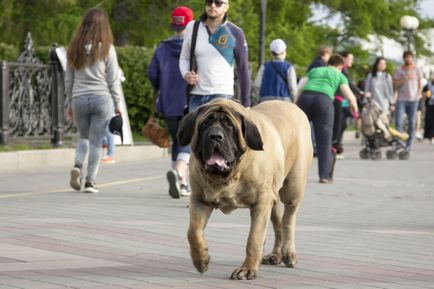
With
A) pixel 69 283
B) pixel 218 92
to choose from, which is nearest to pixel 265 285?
pixel 69 283

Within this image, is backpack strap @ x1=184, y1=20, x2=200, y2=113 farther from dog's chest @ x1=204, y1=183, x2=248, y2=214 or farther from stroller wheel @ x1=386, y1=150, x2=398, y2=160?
stroller wheel @ x1=386, y1=150, x2=398, y2=160

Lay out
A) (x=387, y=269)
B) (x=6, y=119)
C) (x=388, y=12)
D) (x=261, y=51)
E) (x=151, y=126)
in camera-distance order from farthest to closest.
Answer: (x=388, y=12)
(x=261, y=51)
(x=6, y=119)
(x=151, y=126)
(x=387, y=269)

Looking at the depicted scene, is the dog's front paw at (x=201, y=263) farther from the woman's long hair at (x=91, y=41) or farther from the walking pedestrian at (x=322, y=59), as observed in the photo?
the walking pedestrian at (x=322, y=59)

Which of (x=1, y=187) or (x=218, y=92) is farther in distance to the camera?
A: (x=1, y=187)

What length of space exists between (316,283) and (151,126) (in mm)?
6640

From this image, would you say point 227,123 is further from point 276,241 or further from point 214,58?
point 214,58

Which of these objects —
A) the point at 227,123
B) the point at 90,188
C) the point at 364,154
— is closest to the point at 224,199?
the point at 227,123

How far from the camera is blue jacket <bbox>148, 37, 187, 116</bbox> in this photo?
494 inches

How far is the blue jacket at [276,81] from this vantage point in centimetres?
1866

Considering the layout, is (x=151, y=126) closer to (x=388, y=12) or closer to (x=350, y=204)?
(x=350, y=204)

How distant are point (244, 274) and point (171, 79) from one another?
5.80 metres

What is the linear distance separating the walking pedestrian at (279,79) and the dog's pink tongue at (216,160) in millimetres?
11755

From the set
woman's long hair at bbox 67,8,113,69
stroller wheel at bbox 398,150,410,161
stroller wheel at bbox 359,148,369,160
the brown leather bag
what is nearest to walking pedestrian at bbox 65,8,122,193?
woman's long hair at bbox 67,8,113,69

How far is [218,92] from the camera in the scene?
1124cm
